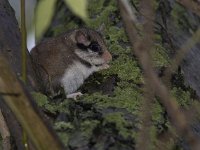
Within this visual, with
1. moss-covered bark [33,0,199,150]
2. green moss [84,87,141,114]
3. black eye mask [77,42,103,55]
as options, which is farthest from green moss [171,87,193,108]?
black eye mask [77,42,103,55]

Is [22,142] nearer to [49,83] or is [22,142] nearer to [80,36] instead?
[49,83]

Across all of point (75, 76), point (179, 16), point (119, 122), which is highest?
point (179, 16)

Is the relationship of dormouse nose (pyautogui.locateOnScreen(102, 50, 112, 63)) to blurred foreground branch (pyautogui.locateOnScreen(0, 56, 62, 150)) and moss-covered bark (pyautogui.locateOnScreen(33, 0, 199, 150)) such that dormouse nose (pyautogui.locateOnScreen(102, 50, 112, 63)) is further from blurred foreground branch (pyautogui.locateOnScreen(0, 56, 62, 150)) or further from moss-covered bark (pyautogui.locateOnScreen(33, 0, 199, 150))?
blurred foreground branch (pyautogui.locateOnScreen(0, 56, 62, 150))

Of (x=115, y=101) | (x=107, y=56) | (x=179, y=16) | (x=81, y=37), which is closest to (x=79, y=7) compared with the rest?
(x=115, y=101)

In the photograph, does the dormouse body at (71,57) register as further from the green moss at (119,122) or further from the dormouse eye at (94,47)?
the green moss at (119,122)

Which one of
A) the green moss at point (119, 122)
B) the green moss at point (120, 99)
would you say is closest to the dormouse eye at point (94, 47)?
the green moss at point (120, 99)

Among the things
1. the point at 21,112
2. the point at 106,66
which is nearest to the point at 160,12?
the point at 106,66

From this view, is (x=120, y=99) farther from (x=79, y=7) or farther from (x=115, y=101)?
(x=79, y=7)

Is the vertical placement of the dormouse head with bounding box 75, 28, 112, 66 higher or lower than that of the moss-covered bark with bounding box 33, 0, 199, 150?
higher
